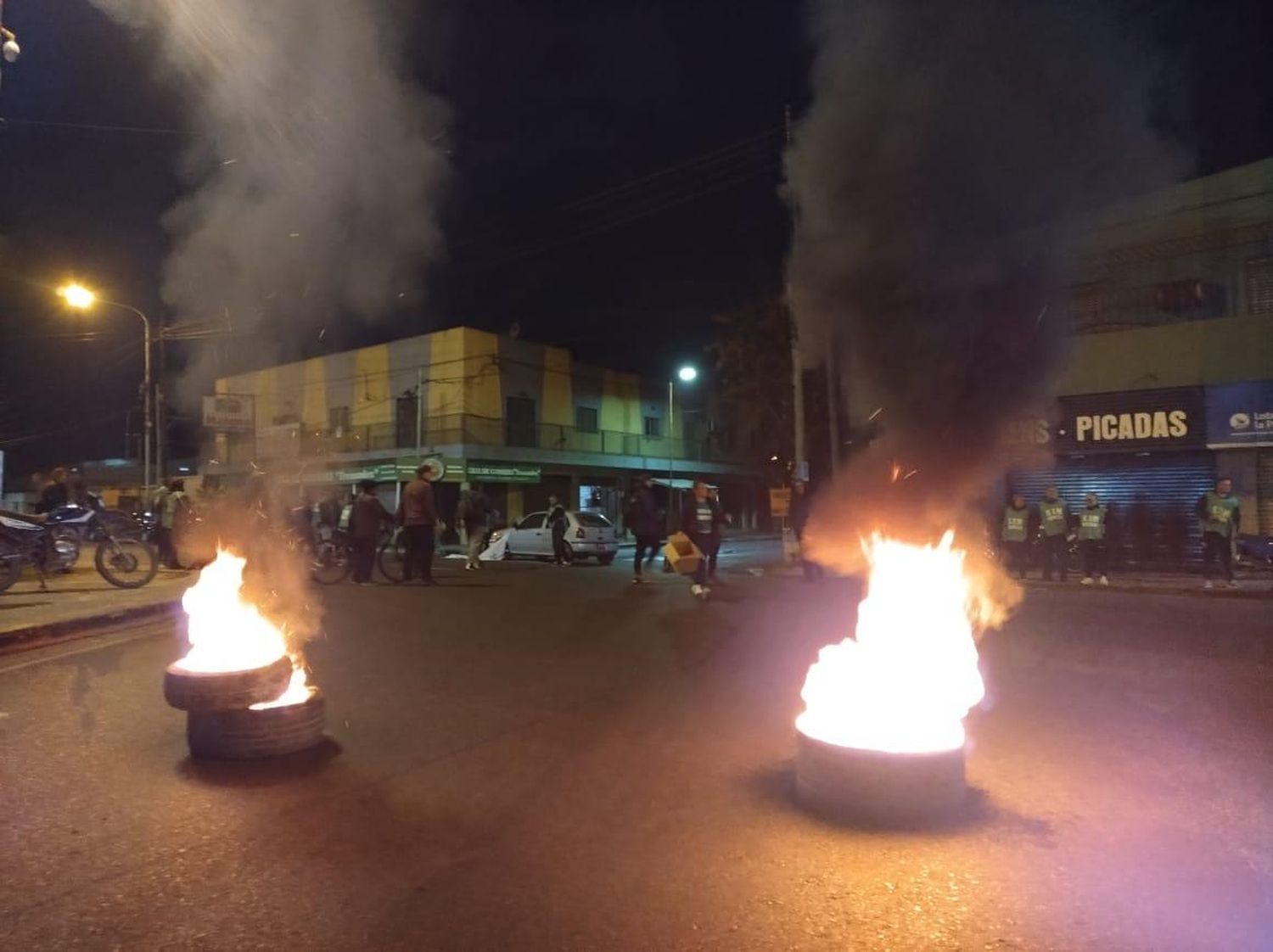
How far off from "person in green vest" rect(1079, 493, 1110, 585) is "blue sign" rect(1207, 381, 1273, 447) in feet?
8.92

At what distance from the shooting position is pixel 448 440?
33125mm

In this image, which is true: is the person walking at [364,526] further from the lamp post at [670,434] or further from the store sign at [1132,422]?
the lamp post at [670,434]

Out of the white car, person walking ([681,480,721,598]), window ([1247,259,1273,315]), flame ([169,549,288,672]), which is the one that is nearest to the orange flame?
flame ([169,549,288,672])

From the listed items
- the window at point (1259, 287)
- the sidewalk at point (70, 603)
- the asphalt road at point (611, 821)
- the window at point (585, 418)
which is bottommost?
the asphalt road at point (611, 821)

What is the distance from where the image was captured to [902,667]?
164 inches

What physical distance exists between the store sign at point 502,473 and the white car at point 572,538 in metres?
11.5

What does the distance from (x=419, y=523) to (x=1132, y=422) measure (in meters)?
12.7

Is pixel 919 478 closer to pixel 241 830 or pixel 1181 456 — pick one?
pixel 241 830

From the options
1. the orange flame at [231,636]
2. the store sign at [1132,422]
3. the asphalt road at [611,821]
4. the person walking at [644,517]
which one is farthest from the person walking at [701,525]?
the orange flame at [231,636]

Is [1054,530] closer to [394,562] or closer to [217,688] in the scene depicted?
[394,562]

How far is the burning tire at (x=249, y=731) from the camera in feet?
15.3

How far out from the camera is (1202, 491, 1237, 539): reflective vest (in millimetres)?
12914

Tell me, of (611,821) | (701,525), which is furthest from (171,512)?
(611,821)

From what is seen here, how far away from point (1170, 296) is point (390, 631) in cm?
1415
